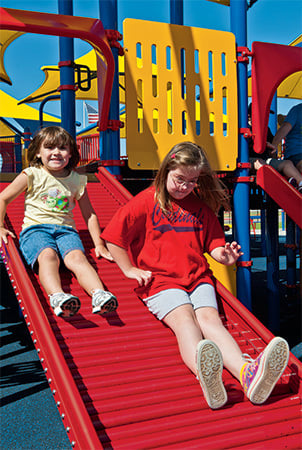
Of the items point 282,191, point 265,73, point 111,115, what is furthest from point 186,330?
point 265,73

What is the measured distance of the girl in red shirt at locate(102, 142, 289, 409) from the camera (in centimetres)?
220

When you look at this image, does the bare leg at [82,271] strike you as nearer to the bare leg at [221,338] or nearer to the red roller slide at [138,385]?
the red roller slide at [138,385]

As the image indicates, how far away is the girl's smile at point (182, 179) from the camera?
7.80 feet

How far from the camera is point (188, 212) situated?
8.46 feet

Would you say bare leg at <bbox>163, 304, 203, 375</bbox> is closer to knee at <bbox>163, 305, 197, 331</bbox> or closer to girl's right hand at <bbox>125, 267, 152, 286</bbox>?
knee at <bbox>163, 305, 197, 331</bbox>

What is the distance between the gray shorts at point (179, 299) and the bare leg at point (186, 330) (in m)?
0.03

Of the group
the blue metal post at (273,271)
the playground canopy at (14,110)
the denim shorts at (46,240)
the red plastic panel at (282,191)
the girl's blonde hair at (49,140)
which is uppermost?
the playground canopy at (14,110)

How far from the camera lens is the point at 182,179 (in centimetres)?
240

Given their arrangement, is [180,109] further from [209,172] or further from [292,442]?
[292,442]

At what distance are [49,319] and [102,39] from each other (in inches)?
83.5

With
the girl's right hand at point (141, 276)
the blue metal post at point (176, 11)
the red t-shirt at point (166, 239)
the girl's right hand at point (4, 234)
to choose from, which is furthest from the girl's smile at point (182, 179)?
the blue metal post at point (176, 11)

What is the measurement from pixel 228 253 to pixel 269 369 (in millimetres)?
758

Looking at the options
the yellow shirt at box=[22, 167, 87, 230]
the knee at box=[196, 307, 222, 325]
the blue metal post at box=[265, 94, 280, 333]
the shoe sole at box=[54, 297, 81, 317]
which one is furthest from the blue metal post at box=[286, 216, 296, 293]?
the shoe sole at box=[54, 297, 81, 317]

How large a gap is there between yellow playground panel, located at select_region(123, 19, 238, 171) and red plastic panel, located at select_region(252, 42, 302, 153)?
22cm
